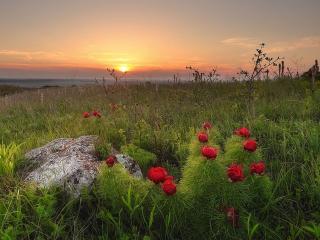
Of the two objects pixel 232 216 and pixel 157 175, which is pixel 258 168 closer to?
pixel 232 216

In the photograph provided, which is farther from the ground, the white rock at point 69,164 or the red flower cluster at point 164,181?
the red flower cluster at point 164,181

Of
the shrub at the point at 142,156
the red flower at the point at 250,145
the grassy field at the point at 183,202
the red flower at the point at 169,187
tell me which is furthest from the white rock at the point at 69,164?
the red flower at the point at 250,145

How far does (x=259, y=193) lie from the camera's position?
4.22 meters

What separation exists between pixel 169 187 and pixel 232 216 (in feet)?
2.00

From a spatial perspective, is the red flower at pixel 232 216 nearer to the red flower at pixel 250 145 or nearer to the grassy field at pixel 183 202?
the grassy field at pixel 183 202

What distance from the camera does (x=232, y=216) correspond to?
11.9ft

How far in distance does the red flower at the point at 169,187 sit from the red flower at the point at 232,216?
50cm

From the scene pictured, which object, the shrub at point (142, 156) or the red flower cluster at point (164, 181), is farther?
the shrub at point (142, 156)

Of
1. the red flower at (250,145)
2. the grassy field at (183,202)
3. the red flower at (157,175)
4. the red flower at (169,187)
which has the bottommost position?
the grassy field at (183,202)

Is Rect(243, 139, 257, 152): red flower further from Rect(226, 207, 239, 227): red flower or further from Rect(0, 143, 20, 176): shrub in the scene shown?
Rect(0, 143, 20, 176): shrub

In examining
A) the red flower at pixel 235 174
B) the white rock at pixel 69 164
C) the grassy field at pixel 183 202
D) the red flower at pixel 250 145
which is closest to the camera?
the red flower at pixel 235 174

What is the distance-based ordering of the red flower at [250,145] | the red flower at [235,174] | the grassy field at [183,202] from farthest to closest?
the red flower at [250,145] → the grassy field at [183,202] → the red flower at [235,174]

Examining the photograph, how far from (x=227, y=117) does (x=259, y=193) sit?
3.57 m

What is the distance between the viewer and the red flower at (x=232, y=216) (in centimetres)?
361
